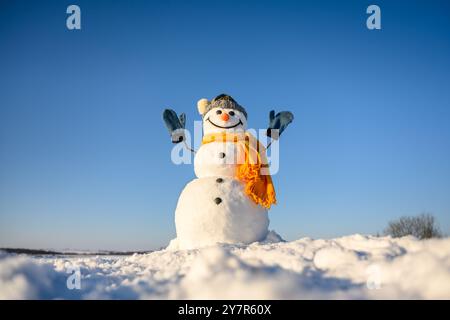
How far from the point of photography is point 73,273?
3227 mm

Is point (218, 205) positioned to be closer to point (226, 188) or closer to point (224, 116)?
point (226, 188)

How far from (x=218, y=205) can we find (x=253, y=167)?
109cm

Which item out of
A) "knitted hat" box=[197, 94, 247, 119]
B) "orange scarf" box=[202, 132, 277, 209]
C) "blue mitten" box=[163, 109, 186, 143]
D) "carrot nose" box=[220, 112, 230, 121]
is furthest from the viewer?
"blue mitten" box=[163, 109, 186, 143]

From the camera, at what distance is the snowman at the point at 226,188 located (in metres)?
6.72

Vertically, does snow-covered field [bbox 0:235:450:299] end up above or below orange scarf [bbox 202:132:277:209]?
below

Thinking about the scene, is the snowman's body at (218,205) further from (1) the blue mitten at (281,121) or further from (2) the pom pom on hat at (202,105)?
(1) the blue mitten at (281,121)

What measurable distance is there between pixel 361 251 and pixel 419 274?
85 centimetres

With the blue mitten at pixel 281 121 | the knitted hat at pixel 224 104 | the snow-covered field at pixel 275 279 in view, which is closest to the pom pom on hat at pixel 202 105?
the knitted hat at pixel 224 104

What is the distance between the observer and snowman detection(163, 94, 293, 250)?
6719 millimetres

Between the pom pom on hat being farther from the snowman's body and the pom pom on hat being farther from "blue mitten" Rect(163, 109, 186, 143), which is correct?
the snowman's body

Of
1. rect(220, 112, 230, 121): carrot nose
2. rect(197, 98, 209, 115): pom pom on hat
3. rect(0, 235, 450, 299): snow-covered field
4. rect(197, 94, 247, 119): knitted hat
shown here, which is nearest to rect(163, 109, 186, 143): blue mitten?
rect(197, 98, 209, 115): pom pom on hat
